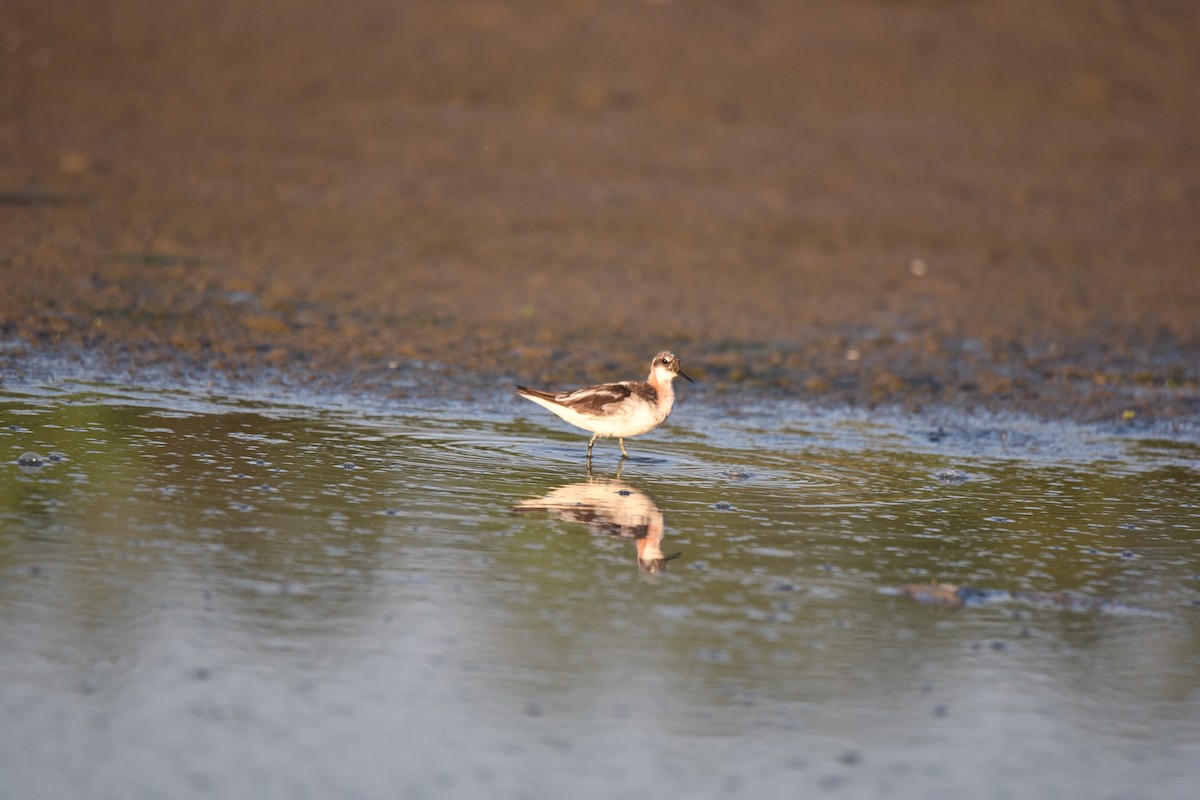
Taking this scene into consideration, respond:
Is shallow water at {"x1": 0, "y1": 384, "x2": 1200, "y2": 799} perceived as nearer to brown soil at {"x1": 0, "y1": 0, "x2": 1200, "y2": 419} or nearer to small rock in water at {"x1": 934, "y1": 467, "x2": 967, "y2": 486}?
small rock in water at {"x1": 934, "y1": 467, "x2": 967, "y2": 486}

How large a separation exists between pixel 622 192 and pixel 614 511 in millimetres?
11199

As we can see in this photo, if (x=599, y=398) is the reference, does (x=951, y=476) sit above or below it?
below

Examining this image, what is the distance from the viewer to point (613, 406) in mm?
10164

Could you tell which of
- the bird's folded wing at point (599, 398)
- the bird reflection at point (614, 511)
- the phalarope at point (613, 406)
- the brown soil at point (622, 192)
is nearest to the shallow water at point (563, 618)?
the bird reflection at point (614, 511)

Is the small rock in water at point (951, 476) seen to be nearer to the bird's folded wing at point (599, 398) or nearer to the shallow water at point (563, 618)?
the shallow water at point (563, 618)

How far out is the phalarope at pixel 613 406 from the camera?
1017 cm

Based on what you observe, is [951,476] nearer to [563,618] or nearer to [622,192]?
[563,618]

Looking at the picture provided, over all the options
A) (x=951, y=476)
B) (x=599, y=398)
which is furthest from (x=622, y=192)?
(x=951, y=476)

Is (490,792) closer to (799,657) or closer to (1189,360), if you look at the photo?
(799,657)

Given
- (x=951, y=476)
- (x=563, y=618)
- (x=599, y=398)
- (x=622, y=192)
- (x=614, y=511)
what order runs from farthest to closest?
(x=622, y=192) < (x=599, y=398) < (x=951, y=476) < (x=614, y=511) < (x=563, y=618)

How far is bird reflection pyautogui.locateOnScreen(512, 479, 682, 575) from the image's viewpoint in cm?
795

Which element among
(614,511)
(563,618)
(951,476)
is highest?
(951,476)

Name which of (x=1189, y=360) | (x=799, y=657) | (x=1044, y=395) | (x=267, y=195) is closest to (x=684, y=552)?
(x=799, y=657)

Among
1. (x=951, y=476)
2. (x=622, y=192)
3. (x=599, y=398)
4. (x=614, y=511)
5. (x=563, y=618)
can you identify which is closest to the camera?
(x=563, y=618)
